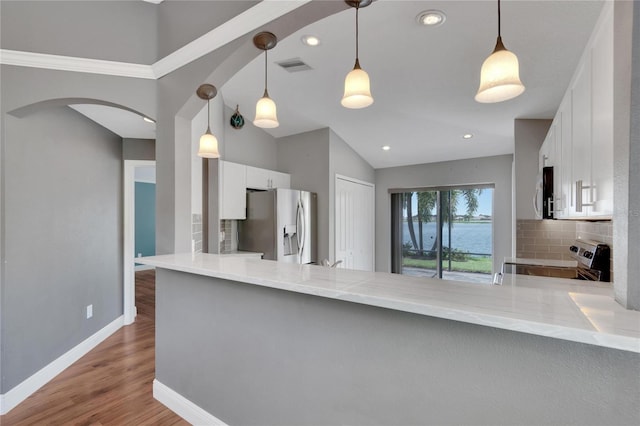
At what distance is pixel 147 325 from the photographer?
394cm

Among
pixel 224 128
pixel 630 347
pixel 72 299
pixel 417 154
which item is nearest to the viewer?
pixel 630 347

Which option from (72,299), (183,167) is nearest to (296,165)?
(183,167)

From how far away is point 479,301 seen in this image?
0.99m

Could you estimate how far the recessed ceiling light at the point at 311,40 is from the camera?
7.78 ft

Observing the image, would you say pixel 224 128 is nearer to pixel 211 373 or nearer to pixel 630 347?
pixel 211 373

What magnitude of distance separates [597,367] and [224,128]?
12.7ft

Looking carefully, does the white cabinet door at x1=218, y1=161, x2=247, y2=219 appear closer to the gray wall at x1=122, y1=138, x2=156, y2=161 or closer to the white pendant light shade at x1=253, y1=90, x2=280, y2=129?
the gray wall at x1=122, y1=138, x2=156, y2=161

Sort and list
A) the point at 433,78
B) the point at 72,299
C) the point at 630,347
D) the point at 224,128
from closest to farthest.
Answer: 1. the point at 630,347
2. the point at 433,78
3. the point at 72,299
4. the point at 224,128

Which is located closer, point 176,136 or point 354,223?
point 176,136

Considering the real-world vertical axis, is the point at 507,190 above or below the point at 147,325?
above

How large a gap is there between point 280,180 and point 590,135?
134 inches

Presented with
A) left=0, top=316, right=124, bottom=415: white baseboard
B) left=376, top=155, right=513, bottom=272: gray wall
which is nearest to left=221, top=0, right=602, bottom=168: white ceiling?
left=376, top=155, right=513, bottom=272: gray wall

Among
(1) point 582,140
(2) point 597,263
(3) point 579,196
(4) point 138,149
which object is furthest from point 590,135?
(4) point 138,149

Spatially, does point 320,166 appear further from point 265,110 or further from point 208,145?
A: point 265,110
